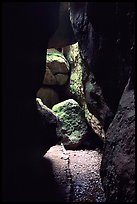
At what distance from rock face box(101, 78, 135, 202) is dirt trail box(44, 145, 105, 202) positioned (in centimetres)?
113

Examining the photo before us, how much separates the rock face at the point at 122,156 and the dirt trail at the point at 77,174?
1125 millimetres

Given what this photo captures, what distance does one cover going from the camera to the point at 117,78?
7.01 metres

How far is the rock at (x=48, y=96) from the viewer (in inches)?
587

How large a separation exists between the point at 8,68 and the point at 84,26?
117 inches

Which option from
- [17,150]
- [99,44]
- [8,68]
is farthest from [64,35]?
[17,150]

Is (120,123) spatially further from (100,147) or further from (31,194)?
(100,147)

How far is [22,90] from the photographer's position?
6.48m

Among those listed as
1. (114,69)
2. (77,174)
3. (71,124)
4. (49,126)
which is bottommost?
(77,174)

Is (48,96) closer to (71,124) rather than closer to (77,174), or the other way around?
(71,124)

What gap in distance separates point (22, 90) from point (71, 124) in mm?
6378

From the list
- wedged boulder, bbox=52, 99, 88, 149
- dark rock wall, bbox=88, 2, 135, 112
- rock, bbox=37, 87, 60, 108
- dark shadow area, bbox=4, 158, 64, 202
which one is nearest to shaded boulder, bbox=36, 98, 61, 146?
dark shadow area, bbox=4, 158, 64, 202

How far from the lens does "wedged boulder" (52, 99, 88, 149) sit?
11969mm

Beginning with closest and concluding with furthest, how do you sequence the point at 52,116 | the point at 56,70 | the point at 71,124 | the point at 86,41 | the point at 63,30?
the point at 86,41
the point at 52,116
the point at 63,30
the point at 71,124
the point at 56,70

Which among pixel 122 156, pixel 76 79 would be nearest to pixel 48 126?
pixel 122 156
